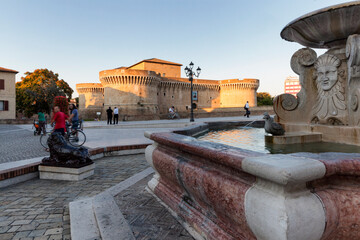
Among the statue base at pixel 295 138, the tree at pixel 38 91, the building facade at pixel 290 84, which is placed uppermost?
the building facade at pixel 290 84

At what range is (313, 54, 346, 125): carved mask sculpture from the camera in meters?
3.96

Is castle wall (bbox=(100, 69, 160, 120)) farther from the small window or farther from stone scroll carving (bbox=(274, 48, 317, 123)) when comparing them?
stone scroll carving (bbox=(274, 48, 317, 123))

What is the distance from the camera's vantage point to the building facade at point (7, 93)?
3088cm

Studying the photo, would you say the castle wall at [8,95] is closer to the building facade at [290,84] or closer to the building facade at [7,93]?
the building facade at [7,93]

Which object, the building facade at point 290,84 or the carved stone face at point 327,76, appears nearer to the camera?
the carved stone face at point 327,76

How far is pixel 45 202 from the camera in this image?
Result: 9.96 ft

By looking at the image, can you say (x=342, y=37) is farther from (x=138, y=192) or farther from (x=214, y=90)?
(x=214, y=90)

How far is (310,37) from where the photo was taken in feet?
14.5

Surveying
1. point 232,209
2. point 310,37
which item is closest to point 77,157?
point 232,209

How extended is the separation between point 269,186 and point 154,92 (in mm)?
39181

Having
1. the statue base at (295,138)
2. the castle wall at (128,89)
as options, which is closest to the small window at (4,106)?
the castle wall at (128,89)

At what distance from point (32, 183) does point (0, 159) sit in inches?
93.5

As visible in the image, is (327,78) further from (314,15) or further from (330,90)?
(314,15)

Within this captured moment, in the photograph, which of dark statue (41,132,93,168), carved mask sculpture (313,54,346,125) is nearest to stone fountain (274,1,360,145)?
carved mask sculpture (313,54,346,125)
